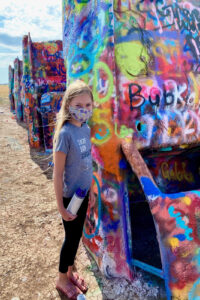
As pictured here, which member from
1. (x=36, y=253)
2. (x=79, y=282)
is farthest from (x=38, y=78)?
(x=79, y=282)

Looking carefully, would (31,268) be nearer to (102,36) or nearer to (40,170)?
(102,36)

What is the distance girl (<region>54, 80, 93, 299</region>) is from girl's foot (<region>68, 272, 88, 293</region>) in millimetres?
119

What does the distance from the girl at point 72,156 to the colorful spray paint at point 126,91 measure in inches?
13.0

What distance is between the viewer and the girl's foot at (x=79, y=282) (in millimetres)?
2451

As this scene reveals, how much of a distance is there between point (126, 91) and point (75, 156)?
866mm

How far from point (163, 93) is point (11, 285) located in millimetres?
2490

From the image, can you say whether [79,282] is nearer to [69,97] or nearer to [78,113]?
[78,113]

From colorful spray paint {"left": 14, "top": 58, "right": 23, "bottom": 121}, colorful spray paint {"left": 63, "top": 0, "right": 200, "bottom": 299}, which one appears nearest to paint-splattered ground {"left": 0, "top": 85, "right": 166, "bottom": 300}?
colorful spray paint {"left": 63, "top": 0, "right": 200, "bottom": 299}

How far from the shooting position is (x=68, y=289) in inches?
94.3

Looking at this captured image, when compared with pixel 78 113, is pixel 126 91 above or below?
above

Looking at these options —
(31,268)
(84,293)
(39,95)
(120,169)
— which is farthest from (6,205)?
(39,95)

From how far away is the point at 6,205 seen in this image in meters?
4.39

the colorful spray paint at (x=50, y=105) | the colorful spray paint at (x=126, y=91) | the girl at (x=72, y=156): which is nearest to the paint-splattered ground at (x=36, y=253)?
the colorful spray paint at (x=126, y=91)

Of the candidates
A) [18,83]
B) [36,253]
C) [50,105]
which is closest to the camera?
[36,253]
